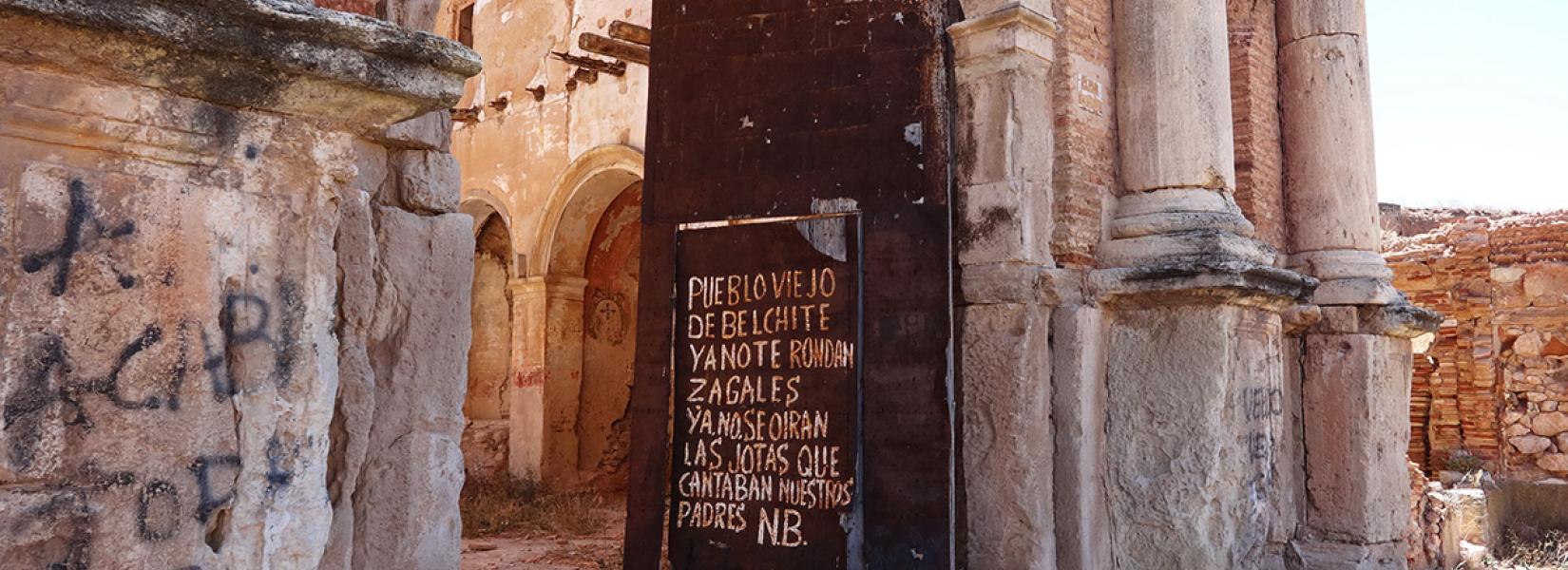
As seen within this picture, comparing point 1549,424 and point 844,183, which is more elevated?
point 844,183

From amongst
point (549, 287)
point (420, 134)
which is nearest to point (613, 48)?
point (549, 287)

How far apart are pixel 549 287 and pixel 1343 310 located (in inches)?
337

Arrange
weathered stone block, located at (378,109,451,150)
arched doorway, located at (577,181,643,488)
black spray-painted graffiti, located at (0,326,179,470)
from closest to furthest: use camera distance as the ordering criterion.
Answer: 1. black spray-painted graffiti, located at (0,326,179,470)
2. weathered stone block, located at (378,109,451,150)
3. arched doorway, located at (577,181,643,488)

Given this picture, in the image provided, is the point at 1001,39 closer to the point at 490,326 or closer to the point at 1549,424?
the point at 1549,424

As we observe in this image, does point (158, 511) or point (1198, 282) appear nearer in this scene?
point (158, 511)

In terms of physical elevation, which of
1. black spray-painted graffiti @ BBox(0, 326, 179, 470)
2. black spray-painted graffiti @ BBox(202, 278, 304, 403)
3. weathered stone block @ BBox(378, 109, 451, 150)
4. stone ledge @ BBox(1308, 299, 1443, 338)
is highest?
weathered stone block @ BBox(378, 109, 451, 150)

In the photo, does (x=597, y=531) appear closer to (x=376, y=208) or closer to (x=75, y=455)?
Answer: (x=376, y=208)

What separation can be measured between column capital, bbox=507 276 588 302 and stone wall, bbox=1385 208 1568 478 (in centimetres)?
882

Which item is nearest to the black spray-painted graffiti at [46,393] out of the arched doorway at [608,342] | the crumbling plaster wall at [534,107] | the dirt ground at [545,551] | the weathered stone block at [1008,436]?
the weathered stone block at [1008,436]

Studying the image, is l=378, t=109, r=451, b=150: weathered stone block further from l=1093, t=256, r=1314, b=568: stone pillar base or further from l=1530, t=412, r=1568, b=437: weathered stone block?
l=1530, t=412, r=1568, b=437: weathered stone block

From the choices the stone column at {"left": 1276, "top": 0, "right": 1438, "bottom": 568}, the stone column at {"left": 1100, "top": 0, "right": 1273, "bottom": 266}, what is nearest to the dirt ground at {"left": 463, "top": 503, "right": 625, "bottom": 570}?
the stone column at {"left": 1100, "top": 0, "right": 1273, "bottom": 266}

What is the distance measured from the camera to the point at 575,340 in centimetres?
1302

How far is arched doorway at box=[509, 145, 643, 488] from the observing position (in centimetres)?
1269

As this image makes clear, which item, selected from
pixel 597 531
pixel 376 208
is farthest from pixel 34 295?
pixel 597 531
